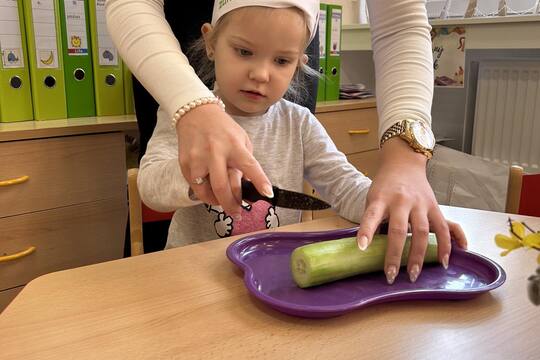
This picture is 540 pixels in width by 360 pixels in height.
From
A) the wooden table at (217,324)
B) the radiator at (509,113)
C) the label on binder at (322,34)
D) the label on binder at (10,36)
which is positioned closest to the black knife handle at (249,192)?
the wooden table at (217,324)

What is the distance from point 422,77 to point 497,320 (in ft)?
1.37

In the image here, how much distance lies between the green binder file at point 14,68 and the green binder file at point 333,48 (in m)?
1.21

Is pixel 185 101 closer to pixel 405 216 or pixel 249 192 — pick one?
pixel 249 192

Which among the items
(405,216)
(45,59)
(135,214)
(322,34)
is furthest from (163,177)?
(322,34)

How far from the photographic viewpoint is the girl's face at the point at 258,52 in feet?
3.05

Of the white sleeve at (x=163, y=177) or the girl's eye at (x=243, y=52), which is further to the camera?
the girl's eye at (x=243, y=52)

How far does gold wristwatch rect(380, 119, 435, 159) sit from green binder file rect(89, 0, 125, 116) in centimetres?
116

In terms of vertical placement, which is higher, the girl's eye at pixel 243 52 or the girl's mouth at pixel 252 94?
the girl's eye at pixel 243 52

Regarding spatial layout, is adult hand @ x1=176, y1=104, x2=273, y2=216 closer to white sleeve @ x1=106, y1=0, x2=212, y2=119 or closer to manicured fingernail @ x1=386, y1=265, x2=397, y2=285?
white sleeve @ x1=106, y1=0, x2=212, y2=119

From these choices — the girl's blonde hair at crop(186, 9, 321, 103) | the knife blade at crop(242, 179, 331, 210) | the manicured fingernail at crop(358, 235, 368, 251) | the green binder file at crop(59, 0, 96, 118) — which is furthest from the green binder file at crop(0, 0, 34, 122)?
the manicured fingernail at crop(358, 235, 368, 251)

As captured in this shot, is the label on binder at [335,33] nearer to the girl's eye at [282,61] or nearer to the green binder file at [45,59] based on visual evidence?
the green binder file at [45,59]

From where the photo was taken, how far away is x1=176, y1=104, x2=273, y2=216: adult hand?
62 centimetres

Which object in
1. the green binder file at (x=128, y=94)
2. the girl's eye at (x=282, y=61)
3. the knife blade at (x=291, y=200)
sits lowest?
the knife blade at (x=291, y=200)

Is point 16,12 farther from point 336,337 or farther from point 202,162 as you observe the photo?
point 336,337
